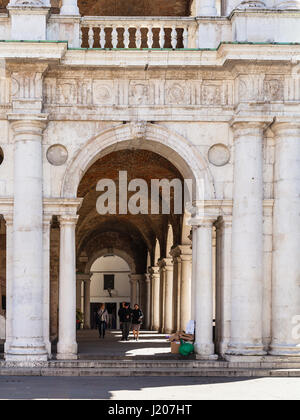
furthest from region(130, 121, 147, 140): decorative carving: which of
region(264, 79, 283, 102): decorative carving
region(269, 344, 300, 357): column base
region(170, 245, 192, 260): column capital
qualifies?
region(170, 245, 192, 260): column capital

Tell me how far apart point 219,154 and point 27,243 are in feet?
15.7

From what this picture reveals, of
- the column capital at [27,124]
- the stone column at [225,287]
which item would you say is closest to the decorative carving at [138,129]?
the column capital at [27,124]

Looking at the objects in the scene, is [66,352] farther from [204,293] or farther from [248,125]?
[248,125]

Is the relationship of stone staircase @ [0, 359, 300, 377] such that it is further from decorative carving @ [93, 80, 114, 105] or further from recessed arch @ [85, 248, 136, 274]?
recessed arch @ [85, 248, 136, 274]

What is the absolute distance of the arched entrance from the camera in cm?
2222

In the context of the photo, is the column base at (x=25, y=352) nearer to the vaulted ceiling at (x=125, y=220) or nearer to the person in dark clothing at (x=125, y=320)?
the vaulted ceiling at (x=125, y=220)

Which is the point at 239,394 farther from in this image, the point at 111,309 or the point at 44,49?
the point at 111,309

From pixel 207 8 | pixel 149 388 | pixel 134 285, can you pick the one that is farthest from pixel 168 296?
pixel 149 388

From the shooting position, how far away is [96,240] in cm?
5069

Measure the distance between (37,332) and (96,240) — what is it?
29.3 meters

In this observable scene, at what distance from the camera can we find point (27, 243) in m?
21.5

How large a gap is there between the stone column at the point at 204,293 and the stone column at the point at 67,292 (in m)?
2.78

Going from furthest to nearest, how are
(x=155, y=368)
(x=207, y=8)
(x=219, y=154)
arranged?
(x=207, y=8) → (x=219, y=154) → (x=155, y=368)
